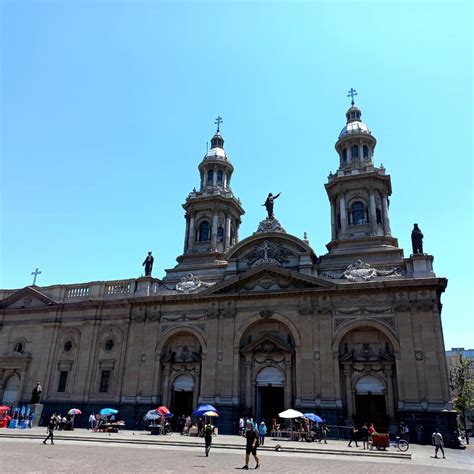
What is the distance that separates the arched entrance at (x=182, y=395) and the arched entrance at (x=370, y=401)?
1452 centimetres

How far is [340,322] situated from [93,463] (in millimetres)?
24311

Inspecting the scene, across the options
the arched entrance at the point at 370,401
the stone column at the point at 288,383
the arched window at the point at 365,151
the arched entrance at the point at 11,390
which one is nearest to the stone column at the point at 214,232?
the stone column at the point at 288,383

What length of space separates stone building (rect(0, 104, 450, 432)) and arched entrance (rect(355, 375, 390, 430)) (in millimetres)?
78

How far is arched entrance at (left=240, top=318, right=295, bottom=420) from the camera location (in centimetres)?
3647

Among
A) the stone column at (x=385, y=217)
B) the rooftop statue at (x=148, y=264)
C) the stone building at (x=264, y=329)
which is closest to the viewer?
the stone building at (x=264, y=329)

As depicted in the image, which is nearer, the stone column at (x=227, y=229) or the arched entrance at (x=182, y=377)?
the arched entrance at (x=182, y=377)

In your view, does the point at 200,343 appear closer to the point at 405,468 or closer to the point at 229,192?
the point at 229,192

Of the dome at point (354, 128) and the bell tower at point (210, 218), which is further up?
the dome at point (354, 128)

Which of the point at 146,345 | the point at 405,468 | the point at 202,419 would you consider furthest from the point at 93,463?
the point at 146,345

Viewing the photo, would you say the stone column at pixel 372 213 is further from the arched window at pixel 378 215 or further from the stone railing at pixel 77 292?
the stone railing at pixel 77 292

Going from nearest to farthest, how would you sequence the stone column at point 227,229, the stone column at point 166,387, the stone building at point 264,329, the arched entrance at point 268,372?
the stone building at point 264,329, the arched entrance at point 268,372, the stone column at point 166,387, the stone column at point 227,229

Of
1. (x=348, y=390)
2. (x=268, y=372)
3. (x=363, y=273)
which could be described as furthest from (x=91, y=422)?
(x=363, y=273)

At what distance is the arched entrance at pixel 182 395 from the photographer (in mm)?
39125

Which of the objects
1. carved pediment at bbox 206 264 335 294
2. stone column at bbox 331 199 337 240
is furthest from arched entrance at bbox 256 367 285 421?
stone column at bbox 331 199 337 240
